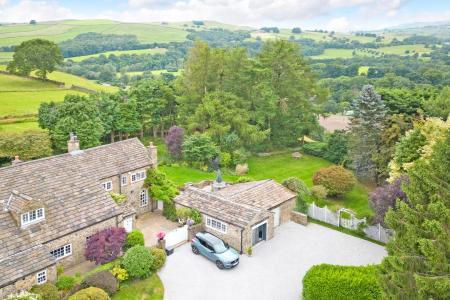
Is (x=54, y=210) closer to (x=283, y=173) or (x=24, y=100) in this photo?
(x=283, y=173)

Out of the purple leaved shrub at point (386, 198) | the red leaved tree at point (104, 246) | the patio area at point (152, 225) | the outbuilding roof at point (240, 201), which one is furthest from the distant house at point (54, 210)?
the purple leaved shrub at point (386, 198)

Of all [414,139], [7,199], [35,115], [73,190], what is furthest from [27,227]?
[35,115]

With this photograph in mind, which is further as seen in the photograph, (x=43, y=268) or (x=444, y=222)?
(x=43, y=268)

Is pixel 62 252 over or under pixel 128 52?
under

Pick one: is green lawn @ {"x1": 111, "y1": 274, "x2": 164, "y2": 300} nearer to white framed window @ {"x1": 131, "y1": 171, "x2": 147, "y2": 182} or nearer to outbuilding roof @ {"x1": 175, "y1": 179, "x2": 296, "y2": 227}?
outbuilding roof @ {"x1": 175, "y1": 179, "x2": 296, "y2": 227}

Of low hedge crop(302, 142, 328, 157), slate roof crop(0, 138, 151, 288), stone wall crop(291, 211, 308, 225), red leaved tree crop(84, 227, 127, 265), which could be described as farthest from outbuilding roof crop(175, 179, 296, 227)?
low hedge crop(302, 142, 328, 157)

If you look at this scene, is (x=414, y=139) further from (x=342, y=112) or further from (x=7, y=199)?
(x=342, y=112)

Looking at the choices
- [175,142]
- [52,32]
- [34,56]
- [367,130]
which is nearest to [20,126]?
[175,142]
